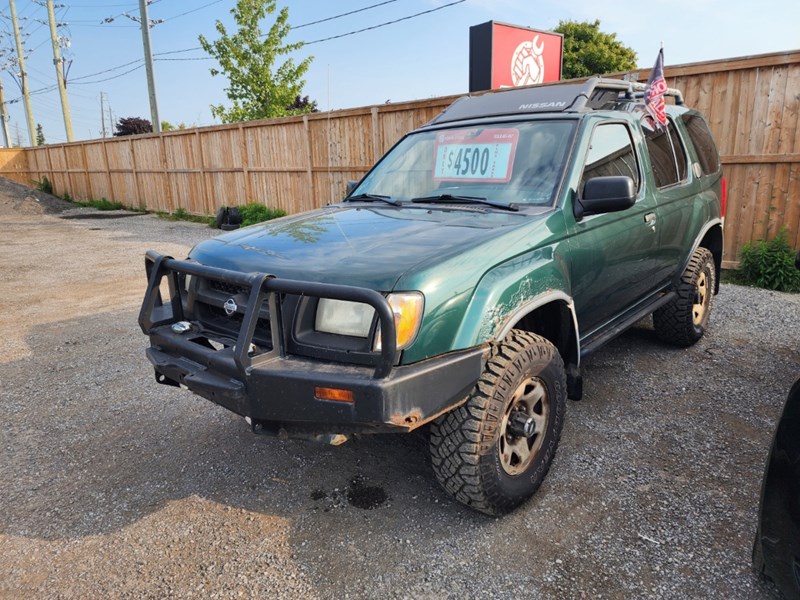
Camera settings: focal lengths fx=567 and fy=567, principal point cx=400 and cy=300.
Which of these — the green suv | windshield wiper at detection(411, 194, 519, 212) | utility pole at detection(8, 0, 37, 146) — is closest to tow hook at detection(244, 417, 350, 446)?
the green suv

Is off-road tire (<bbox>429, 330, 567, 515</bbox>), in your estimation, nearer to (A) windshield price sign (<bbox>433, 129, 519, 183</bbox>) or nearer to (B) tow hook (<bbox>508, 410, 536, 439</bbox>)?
(B) tow hook (<bbox>508, 410, 536, 439</bbox>)

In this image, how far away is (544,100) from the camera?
12.2 ft

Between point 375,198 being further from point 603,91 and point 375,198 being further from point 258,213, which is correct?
point 258,213

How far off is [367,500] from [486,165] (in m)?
2.00

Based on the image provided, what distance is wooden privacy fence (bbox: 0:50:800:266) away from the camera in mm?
6637

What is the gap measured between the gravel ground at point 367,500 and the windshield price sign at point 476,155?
163 cm

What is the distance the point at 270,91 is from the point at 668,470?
67.6 feet

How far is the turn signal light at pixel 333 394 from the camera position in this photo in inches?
83.0

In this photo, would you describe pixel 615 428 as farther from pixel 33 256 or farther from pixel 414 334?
pixel 33 256

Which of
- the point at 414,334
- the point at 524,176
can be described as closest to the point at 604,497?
the point at 414,334

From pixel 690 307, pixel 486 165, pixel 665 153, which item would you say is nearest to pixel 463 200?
pixel 486 165

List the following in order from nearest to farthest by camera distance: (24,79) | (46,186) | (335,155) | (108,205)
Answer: (335,155), (108,205), (46,186), (24,79)

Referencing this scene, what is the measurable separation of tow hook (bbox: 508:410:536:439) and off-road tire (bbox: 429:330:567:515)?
0.08ft

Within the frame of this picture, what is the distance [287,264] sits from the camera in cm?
252
